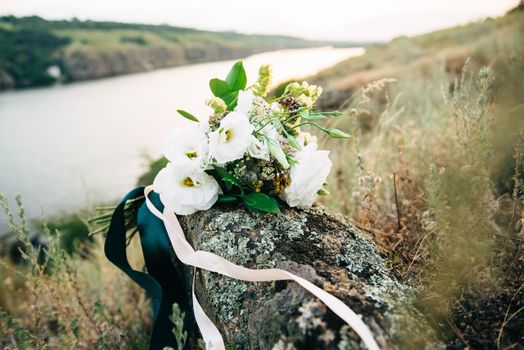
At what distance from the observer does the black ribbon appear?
77.8 inches

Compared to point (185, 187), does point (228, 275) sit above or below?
below

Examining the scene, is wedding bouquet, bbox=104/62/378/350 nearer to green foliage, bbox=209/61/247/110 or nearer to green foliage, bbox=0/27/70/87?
green foliage, bbox=209/61/247/110

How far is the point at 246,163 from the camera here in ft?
5.25

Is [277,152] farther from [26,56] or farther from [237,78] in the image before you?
[26,56]

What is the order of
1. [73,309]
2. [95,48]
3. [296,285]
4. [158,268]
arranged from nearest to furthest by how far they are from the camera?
1. [296,285]
2. [158,268]
3. [73,309]
4. [95,48]

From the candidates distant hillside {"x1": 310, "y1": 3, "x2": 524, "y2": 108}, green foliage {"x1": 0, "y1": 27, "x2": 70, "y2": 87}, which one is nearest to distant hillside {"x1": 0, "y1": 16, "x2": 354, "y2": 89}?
green foliage {"x1": 0, "y1": 27, "x2": 70, "y2": 87}

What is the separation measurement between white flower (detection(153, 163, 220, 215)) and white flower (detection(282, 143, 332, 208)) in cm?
34

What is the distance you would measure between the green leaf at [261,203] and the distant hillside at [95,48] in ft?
116

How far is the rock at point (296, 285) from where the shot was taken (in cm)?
105

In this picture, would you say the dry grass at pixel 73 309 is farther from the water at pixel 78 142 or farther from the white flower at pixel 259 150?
the white flower at pixel 259 150

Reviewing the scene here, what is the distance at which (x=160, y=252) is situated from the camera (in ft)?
6.63

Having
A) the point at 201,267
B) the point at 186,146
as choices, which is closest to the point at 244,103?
the point at 186,146

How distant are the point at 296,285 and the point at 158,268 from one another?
109cm

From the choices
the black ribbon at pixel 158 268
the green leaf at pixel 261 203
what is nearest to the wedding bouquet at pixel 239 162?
the green leaf at pixel 261 203
